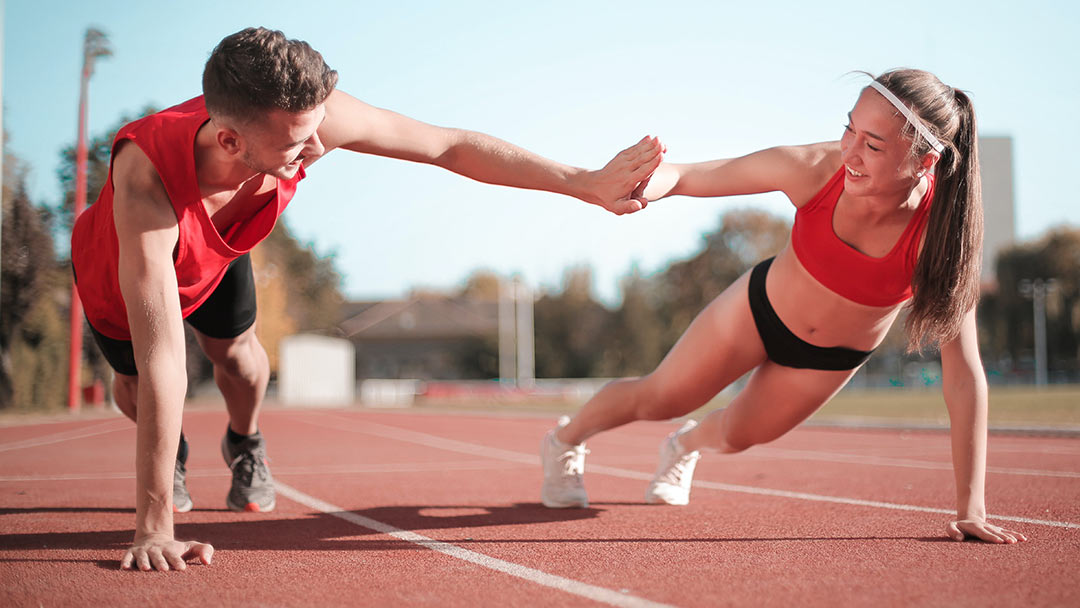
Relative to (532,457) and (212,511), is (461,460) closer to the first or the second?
(532,457)

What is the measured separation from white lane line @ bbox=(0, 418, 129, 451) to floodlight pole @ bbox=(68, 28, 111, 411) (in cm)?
577

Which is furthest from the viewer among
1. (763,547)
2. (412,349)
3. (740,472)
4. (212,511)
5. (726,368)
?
(412,349)

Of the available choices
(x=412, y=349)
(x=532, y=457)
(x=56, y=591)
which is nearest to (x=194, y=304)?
(x=56, y=591)

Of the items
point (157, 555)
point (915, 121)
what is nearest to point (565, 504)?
point (157, 555)

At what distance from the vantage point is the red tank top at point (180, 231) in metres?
3.31

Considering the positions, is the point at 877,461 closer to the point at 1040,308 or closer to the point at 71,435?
the point at 71,435

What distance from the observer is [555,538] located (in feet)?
13.0

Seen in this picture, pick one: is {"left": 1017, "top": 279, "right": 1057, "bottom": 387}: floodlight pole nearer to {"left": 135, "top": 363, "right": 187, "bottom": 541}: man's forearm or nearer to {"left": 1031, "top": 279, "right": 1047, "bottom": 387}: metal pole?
{"left": 1031, "top": 279, "right": 1047, "bottom": 387}: metal pole

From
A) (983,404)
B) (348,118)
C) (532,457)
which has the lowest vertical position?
(532,457)

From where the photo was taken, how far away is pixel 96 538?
404 centimetres

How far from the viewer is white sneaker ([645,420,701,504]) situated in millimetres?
5164

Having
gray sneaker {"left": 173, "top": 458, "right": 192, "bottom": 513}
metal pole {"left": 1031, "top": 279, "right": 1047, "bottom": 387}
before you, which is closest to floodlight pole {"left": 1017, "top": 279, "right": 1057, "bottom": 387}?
metal pole {"left": 1031, "top": 279, "right": 1047, "bottom": 387}

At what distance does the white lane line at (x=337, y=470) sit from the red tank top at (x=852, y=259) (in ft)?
15.1

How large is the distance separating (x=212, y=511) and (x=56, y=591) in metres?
2.19
